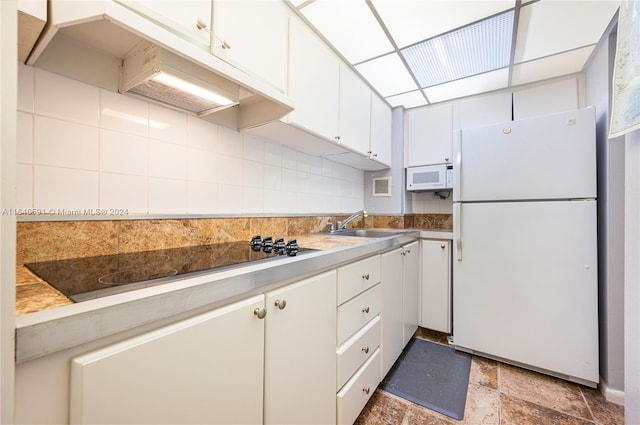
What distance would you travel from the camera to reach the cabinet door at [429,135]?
2449 millimetres

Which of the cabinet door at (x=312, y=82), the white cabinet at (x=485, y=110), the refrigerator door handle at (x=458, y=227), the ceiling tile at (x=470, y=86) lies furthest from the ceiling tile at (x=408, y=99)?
the refrigerator door handle at (x=458, y=227)

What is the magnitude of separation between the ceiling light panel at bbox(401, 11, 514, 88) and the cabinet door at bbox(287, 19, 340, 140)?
1.91 feet

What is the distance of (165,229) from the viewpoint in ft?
3.55

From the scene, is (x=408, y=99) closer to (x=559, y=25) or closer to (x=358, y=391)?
(x=559, y=25)

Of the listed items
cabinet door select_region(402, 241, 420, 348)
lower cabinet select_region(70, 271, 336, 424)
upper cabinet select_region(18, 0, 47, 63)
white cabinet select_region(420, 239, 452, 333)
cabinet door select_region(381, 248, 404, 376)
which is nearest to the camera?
lower cabinet select_region(70, 271, 336, 424)

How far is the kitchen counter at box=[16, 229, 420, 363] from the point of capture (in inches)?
15.2

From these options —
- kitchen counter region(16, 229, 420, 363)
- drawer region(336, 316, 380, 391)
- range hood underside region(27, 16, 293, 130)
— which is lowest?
drawer region(336, 316, 380, 391)

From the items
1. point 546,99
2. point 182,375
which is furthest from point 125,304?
point 546,99

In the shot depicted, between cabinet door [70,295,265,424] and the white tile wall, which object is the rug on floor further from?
the white tile wall

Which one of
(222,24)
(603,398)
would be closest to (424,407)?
(603,398)

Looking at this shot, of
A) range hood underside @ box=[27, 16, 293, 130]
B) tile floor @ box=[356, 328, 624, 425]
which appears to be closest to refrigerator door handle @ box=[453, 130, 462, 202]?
tile floor @ box=[356, 328, 624, 425]

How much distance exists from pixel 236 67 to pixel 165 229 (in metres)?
0.73

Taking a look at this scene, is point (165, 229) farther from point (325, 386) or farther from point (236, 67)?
point (325, 386)

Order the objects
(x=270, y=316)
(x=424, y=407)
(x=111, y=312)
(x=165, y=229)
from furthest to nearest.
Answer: (x=424, y=407) → (x=165, y=229) → (x=270, y=316) → (x=111, y=312)
